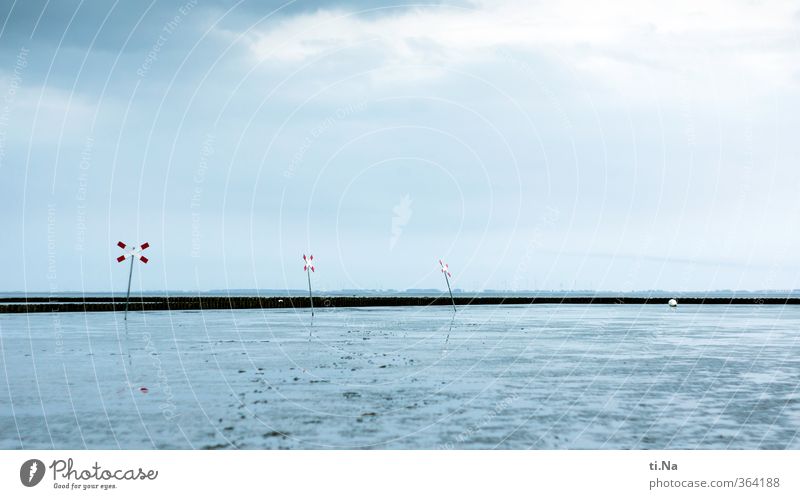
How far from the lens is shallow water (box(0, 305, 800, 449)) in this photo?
13039mm

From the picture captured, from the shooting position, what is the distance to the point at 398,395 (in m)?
17.3

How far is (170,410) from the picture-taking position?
15289 millimetres

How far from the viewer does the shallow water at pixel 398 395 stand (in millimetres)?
13039

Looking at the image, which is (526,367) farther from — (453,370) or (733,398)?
(733,398)

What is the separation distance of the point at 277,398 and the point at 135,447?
4809mm
